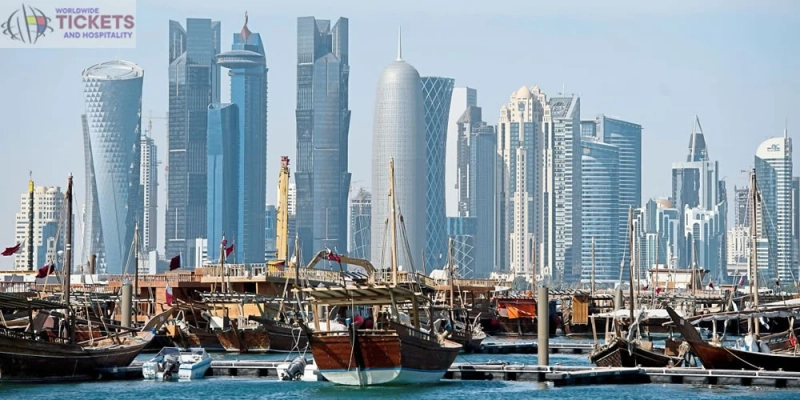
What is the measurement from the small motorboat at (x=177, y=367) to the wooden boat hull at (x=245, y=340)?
64.4 feet

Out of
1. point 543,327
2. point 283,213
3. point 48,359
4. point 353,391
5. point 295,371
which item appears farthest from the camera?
point 283,213

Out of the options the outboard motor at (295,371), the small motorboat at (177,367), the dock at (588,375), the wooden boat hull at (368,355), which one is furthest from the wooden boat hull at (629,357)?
the small motorboat at (177,367)

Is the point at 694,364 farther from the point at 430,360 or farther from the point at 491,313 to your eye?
the point at 491,313

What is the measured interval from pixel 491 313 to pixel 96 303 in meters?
39.4

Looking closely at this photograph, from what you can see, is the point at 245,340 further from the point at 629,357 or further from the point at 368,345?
the point at 368,345

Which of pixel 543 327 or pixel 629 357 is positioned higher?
pixel 543 327

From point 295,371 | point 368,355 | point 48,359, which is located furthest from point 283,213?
point 368,355

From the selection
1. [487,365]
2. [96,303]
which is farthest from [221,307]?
[487,365]

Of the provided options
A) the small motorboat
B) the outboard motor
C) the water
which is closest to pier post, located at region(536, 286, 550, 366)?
the water

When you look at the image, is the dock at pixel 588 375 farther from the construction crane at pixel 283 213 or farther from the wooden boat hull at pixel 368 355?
the construction crane at pixel 283 213

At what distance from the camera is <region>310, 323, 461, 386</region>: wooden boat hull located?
58.4 m

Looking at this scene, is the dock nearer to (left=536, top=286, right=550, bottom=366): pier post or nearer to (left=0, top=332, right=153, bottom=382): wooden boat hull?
(left=0, top=332, right=153, bottom=382): wooden boat hull

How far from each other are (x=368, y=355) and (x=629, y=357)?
14.4 meters

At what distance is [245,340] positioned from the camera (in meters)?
88.0
